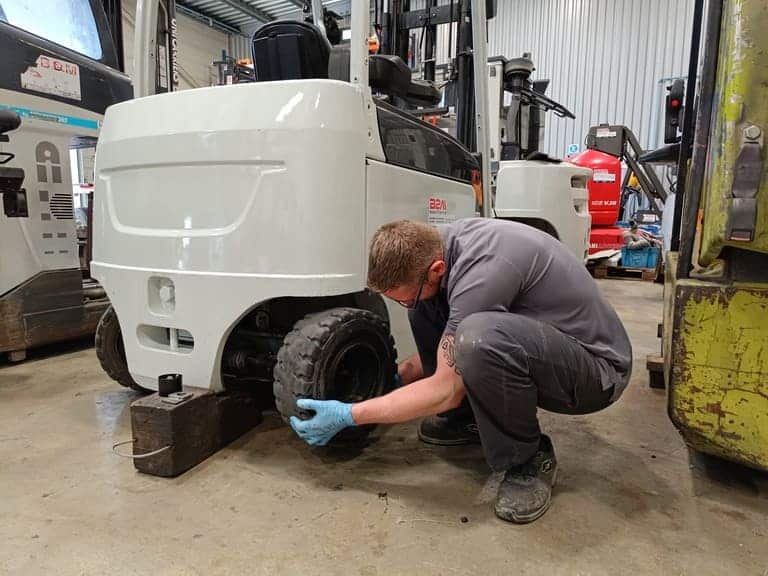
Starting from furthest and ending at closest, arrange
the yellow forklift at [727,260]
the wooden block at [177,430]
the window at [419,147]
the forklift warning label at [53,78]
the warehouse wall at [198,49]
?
1. the warehouse wall at [198,49]
2. the forklift warning label at [53,78]
3. the window at [419,147]
4. the wooden block at [177,430]
5. the yellow forklift at [727,260]

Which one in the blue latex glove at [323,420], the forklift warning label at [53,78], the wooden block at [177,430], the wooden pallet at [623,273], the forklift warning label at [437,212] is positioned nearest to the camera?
the blue latex glove at [323,420]

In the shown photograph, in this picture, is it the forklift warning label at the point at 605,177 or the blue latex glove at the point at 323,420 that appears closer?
the blue latex glove at the point at 323,420

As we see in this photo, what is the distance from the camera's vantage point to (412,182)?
1.95 metres

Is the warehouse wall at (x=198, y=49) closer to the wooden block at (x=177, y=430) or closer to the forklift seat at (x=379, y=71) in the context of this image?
the forklift seat at (x=379, y=71)

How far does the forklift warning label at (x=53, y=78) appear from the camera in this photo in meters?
2.88

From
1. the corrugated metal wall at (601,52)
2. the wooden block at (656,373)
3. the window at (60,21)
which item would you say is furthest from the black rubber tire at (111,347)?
the corrugated metal wall at (601,52)

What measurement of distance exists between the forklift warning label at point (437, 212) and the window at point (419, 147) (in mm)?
114

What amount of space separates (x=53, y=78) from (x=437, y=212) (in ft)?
7.85

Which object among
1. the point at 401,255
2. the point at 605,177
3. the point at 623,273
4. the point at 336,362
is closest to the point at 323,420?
the point at 336,362

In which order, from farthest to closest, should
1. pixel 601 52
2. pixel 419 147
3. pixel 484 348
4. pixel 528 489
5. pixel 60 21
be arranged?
pixel 601 52, pixel 60 21, pixel 419 147, pixel 528 489, pixel 484 348

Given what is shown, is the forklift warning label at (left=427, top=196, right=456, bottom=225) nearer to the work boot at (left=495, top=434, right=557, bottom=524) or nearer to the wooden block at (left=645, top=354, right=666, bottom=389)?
the work boot at (left=495, top=434, right=557, bottom=524)

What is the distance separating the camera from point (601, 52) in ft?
34.1

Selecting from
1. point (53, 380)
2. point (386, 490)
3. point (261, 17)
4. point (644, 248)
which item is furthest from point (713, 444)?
point (261, 17)

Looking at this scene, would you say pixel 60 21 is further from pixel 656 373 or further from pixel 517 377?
pixel 656 373
